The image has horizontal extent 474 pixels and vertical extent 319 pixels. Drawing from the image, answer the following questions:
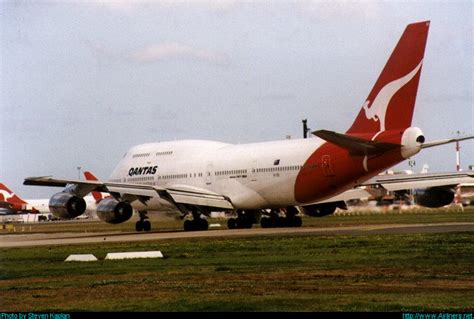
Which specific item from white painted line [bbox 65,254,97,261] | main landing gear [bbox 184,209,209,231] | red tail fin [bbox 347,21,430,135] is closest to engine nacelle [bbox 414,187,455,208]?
red tail fin [bbox 347,21,430,135]

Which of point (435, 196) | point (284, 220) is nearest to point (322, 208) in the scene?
point (284, 220)

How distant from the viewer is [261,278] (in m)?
19.9

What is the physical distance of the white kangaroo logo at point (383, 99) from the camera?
39.4 m

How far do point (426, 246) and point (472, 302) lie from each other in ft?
42.5

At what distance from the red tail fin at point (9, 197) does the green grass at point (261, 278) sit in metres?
96.4

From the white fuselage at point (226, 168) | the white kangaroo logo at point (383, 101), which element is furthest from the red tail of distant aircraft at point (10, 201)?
the white kangaroo logo at point (383, 101)

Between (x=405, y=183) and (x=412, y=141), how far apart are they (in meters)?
9.86

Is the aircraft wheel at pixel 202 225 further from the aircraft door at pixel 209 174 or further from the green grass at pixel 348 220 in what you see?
the green grass at pixel 348 220

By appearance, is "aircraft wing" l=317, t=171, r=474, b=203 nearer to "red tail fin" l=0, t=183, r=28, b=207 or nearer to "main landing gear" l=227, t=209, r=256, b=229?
"main landing gear" l=227, t=209, r=256, b=229

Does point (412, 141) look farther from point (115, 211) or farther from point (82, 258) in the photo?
point (82, 258)

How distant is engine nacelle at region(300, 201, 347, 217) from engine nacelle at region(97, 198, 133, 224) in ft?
33.7

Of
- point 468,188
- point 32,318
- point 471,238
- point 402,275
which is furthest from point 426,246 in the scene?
point 468,188

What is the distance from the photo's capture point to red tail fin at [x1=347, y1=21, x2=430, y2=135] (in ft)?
126

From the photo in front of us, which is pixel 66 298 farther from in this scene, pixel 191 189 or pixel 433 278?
pixel 191 189
